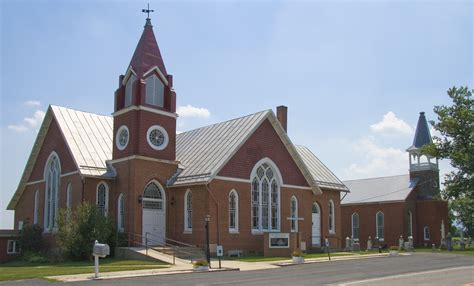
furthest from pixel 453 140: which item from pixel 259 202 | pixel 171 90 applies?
pixel 171 90

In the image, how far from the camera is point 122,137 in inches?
1352

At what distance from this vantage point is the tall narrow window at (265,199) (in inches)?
1385

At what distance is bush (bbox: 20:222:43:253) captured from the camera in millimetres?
35562

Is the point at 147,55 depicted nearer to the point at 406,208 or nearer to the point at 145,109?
the point at 145,109

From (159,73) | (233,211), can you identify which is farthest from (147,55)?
(233,211)

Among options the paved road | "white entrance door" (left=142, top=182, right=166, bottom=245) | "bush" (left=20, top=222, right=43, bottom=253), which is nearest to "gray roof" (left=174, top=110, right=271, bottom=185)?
"white entrance door" (left=142, top=182, right=166, bottom=245)

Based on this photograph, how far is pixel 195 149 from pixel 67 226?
987 centimetres

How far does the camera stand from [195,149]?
36.9 metres

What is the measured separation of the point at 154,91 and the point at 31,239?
40.1 ft

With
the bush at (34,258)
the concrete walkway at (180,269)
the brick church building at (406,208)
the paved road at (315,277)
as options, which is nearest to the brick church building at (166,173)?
the bush at (34,258)

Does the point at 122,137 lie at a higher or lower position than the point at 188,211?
higher

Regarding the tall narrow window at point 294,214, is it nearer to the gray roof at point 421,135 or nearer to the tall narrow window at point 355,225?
the tall narrow window at point 355,225

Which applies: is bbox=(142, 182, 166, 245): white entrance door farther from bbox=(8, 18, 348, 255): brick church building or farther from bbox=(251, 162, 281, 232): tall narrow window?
bbox=(251, 162, 281, 232): tall narrow window

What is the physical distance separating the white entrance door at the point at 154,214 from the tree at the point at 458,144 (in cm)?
2209
